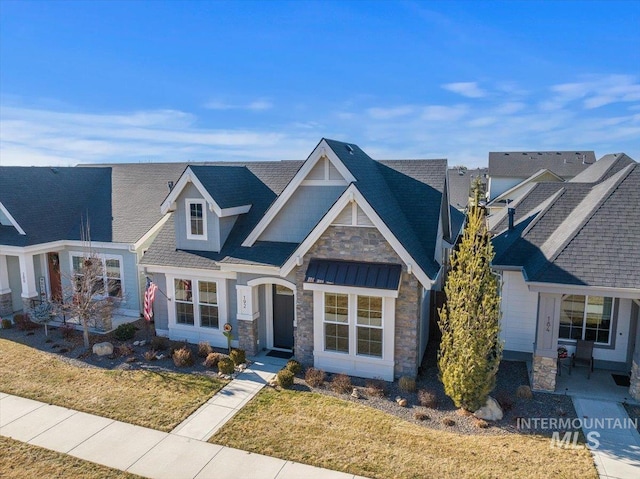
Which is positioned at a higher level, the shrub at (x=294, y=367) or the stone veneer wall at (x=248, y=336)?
the stone veneer wall at (x=248, y=336)

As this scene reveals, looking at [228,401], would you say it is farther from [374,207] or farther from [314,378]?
[374,207]

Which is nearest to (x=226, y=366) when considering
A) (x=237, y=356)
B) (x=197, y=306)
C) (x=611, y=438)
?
(x=237, y=356)

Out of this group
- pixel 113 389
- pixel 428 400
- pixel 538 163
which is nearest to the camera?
pixel 428 400

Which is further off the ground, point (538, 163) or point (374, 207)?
point (538, 163)

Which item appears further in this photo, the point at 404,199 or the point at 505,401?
the point at 404,199

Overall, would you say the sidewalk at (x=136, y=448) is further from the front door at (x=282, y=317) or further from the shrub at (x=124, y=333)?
the front door at (x=282, y=317)

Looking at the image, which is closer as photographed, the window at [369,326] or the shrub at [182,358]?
the window at [369,326]

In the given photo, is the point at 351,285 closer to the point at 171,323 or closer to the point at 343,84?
the point at 171,323

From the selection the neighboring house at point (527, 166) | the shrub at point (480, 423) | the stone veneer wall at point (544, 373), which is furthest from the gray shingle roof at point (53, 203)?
Answer: the neighboring house at point (527, 166)
